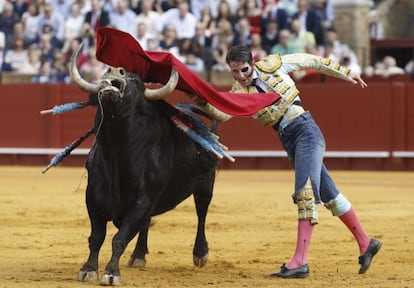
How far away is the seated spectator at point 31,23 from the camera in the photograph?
1814cm

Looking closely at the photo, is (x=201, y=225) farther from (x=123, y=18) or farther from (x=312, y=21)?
(x=123, y=18)

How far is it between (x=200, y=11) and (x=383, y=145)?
341 centimetres

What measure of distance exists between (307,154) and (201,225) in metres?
1.19

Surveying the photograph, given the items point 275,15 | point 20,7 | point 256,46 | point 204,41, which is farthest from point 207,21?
point 20,7

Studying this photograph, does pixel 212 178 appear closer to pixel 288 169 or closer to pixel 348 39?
pixel 288 169

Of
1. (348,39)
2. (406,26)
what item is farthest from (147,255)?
(406,26)

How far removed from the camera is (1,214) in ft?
36.3

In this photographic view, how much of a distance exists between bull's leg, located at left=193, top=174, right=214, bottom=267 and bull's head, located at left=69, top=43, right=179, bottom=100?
1.24 meters

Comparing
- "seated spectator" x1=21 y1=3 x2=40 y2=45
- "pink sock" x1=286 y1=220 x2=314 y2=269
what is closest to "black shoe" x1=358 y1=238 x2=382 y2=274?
"pink sock" x1=286 y1=220 x2=314 y2=269

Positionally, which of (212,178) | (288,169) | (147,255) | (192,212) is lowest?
(288,169)

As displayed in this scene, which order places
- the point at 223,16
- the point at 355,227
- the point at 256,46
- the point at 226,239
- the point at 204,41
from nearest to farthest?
the point at 355,227, the point at 226,239, the point at 256,46, the point at 204,41, the point at 223,16

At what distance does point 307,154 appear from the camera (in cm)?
755

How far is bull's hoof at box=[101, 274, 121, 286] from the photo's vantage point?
23.1ft

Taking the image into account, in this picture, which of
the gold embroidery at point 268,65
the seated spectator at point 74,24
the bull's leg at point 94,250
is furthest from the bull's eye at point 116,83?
the seated spectator at point 74,24
